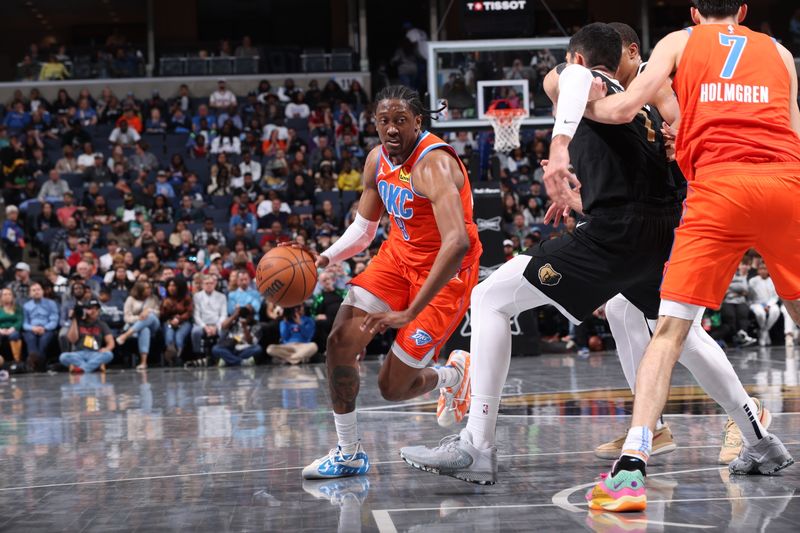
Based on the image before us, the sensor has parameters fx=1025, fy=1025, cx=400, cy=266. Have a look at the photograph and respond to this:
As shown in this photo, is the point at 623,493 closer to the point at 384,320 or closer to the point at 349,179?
the point at 384,320

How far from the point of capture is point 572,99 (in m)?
3.95

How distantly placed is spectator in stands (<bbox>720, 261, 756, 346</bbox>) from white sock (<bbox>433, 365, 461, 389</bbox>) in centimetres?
931

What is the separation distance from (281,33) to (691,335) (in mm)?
23849

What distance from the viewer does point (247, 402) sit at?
8.66 metres

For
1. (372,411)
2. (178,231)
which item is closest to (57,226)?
(178,231)

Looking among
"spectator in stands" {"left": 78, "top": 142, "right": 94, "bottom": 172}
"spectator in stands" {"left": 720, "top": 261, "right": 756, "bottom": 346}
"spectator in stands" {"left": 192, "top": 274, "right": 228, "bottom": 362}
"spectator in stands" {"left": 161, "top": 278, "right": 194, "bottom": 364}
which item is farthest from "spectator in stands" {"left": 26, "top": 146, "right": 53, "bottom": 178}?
"spectator in stands" {"left": 720, "top": 261, "right": 756, "bottom": 346}

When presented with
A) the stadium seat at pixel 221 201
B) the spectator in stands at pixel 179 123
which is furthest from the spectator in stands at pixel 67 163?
the stadium seat at pixel 221 201

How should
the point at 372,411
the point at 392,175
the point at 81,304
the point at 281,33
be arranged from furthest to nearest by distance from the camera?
the point at 281,33 → the point at 81,304 → the point at 372,411 → the point at 392,175

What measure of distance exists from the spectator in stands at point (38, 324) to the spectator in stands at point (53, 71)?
10803 mm

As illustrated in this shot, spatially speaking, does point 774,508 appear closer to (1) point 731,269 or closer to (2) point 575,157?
→ (1) point 731,269

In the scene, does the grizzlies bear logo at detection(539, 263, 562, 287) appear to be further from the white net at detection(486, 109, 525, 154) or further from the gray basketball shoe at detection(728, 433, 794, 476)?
the white net at detection(486, 109, 525, 154)

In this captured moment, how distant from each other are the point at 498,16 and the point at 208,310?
218 inches

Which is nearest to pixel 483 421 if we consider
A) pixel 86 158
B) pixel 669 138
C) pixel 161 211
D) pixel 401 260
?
pixel 401 260

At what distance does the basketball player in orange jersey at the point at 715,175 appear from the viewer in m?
3.85
